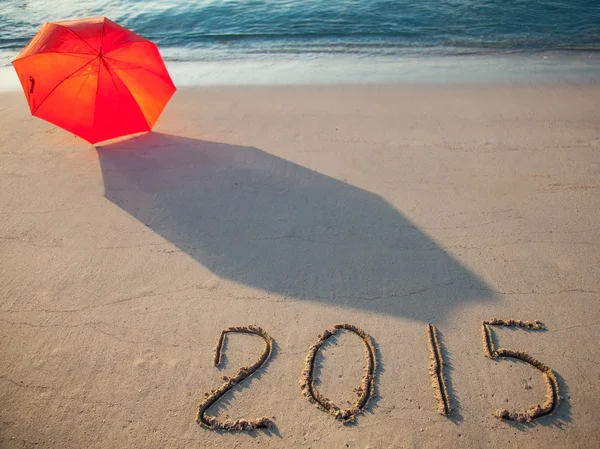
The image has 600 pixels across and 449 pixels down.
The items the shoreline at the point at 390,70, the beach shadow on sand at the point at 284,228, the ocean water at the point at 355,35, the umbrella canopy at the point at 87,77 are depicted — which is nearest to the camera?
the beach shadow on sand at the point at 284,228

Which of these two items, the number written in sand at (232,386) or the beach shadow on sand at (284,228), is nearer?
the number written in sand at (232,386)

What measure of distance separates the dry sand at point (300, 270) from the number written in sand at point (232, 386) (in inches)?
2.3

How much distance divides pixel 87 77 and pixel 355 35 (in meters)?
6.38

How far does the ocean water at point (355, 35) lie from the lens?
7.75 m

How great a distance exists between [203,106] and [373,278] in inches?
161

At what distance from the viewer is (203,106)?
21.1 feet

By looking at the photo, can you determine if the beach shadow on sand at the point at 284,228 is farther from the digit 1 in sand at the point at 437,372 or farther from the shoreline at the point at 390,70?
the shoreline at the point at 390,70

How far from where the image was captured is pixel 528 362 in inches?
121

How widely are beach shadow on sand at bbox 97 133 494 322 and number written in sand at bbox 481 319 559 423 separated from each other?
1.01ft

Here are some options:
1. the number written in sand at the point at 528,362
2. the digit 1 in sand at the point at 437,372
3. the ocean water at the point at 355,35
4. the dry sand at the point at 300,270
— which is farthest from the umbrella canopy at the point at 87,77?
the number written in sand at the point at 528,362

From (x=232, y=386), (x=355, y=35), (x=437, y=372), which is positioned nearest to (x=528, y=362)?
(x=437, y=372)

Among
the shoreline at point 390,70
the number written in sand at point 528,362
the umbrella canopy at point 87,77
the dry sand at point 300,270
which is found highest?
the umbrella canopy at point 87,77

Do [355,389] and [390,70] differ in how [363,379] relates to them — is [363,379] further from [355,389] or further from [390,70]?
[390,70]

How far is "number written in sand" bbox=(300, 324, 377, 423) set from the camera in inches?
111
